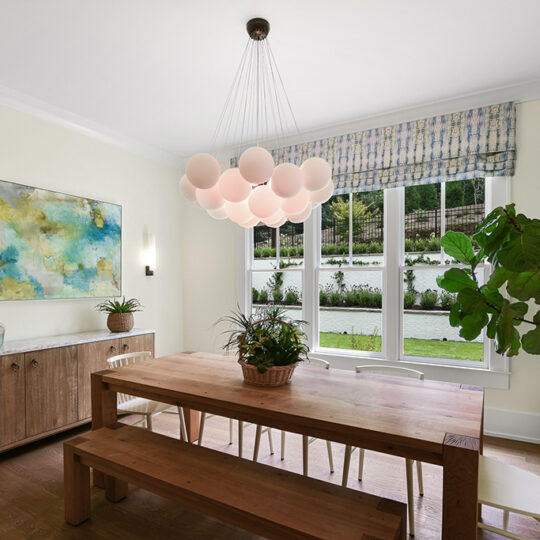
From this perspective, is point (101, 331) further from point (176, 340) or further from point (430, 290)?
point (430, 290)

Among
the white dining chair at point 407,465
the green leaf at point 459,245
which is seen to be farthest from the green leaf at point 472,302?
the white dining chair at point 407,465

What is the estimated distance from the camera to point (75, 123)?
12.0 feet

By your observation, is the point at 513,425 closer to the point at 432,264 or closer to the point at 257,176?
the point at 432,264

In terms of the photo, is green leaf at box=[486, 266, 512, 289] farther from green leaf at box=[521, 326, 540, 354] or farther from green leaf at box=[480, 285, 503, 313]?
green leaf at box=[521, 326, 540, 354]

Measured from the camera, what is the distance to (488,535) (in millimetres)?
2027

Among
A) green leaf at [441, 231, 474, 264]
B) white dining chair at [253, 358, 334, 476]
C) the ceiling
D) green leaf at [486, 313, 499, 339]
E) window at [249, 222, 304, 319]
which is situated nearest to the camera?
green leaf at [486, 313, 499, 339]

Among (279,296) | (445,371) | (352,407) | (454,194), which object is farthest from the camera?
(279,296)

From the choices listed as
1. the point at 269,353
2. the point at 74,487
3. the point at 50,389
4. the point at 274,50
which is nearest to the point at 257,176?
the point at 269,353

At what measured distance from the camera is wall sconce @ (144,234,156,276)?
444 centimetres

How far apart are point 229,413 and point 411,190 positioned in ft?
9.36

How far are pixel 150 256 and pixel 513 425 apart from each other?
3.97 m

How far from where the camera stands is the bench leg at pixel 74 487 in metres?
2.06

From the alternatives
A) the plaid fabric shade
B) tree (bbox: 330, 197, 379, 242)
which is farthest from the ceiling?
tree (bbox: 330, 197, 379, 242)

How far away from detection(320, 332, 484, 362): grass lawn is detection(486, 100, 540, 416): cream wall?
1.10 feet
